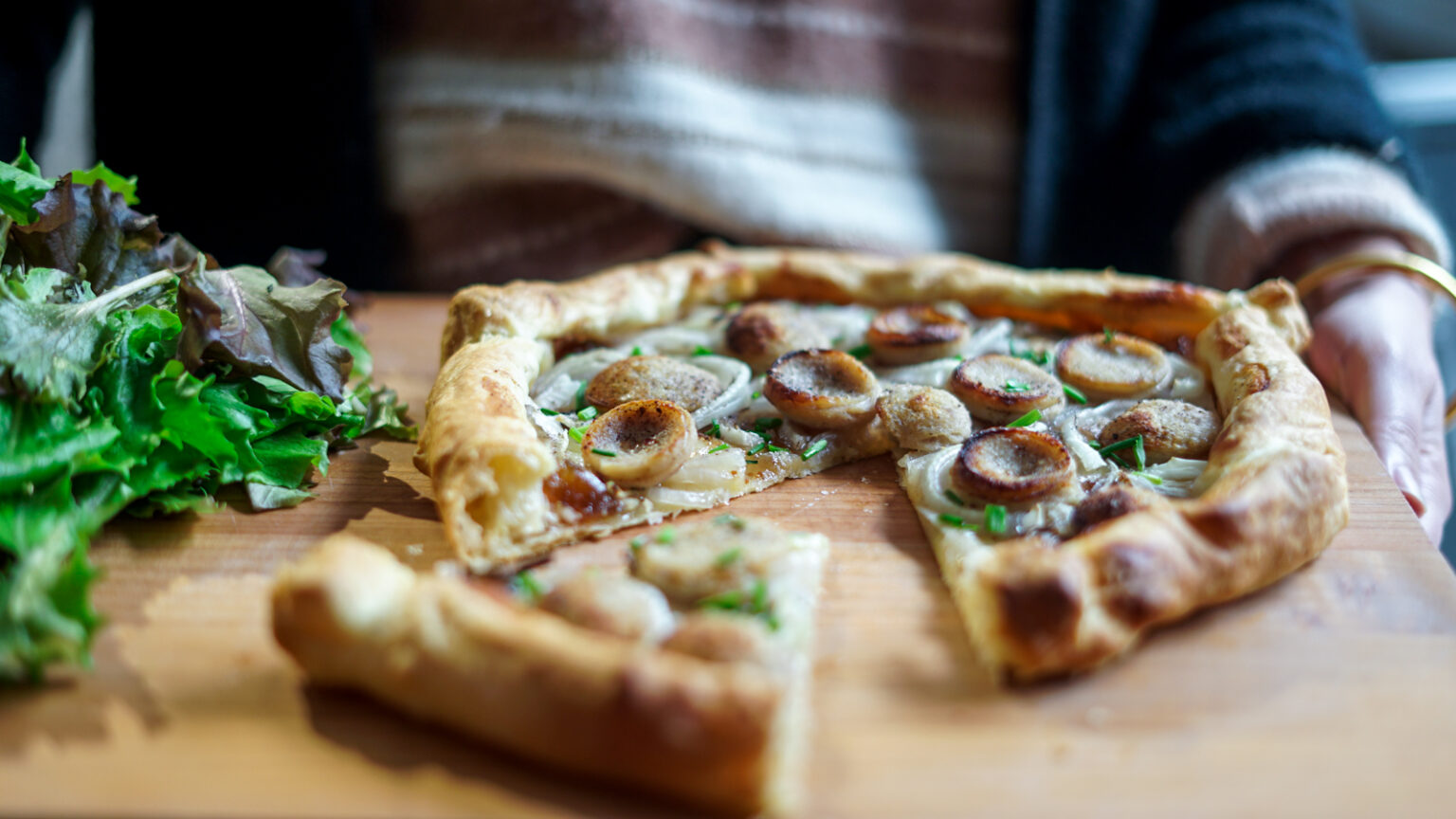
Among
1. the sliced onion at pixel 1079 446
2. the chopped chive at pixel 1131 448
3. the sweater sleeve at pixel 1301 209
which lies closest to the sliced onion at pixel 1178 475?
the chopped chive at pixel 1131 448

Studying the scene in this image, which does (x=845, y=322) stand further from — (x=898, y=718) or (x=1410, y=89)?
(x=1410, y=89)

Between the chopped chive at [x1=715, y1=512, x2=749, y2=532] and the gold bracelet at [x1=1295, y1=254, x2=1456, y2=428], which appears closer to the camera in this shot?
the chopped chive at [x1=715, y1=512, x2=749, y2=532]

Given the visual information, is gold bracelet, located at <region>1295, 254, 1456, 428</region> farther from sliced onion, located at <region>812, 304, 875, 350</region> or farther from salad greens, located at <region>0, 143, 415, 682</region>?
salad greens, located at <region>0, 143, 415, 682</region>

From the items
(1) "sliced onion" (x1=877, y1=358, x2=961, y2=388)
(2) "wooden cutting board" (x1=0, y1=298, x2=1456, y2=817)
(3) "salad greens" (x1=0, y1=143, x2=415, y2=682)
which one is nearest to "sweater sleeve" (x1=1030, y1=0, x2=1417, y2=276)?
(1) "sliced onion" (x1=877, y1=358, x2=961, y2=388)

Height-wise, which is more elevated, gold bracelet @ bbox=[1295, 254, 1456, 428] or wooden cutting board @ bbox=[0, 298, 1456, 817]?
gold bracelet @ bbox=[1295, 254, 1456, 428]

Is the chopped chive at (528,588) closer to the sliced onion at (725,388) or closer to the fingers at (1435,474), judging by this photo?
the sliced onion at (725,388)

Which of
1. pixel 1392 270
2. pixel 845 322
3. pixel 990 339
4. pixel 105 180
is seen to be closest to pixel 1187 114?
pixel 1392 270
